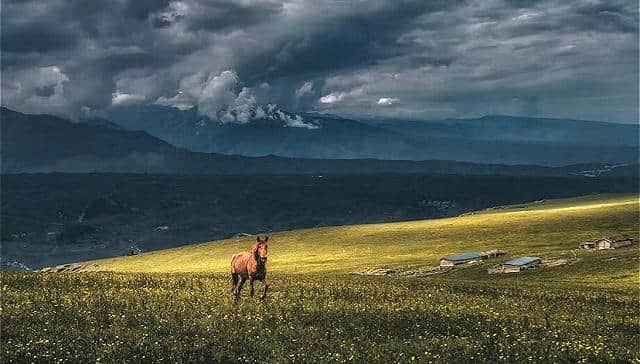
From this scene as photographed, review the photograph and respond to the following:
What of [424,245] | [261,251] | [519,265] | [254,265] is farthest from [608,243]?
[261,251]

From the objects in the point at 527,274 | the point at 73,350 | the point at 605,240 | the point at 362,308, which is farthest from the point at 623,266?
the point at 73,350

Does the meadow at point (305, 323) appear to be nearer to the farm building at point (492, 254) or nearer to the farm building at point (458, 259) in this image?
the farm building at point (458, 259)

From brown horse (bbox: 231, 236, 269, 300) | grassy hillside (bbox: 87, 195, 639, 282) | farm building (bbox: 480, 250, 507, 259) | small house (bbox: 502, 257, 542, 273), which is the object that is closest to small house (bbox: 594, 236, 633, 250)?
grassy hillside (bbox: 87, 195, 639, 282)

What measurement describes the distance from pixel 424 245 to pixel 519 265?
A: 6038 centimetres

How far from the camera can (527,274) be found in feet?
273

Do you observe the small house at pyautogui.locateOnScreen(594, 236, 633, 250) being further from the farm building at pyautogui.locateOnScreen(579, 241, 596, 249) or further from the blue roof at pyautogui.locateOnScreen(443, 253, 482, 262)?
the blue roof at pyautogui.locateOnScreen(443, 253, 482, 262)

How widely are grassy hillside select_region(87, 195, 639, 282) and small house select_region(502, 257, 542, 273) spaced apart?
23.0 ft

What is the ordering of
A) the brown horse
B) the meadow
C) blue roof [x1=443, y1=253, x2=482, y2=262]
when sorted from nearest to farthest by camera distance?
the meadow → the brown horse → blue roof [x1=443, y1=253, x2=482, y2=262]

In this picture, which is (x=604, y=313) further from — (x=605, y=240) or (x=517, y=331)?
(x=605, y=240)

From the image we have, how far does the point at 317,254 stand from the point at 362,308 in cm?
12698

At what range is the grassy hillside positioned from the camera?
118875mm

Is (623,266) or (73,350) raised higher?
(73,350)

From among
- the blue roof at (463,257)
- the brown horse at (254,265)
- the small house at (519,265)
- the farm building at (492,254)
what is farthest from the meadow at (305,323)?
the farm building at (492,254)

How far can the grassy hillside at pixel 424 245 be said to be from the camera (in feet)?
390
